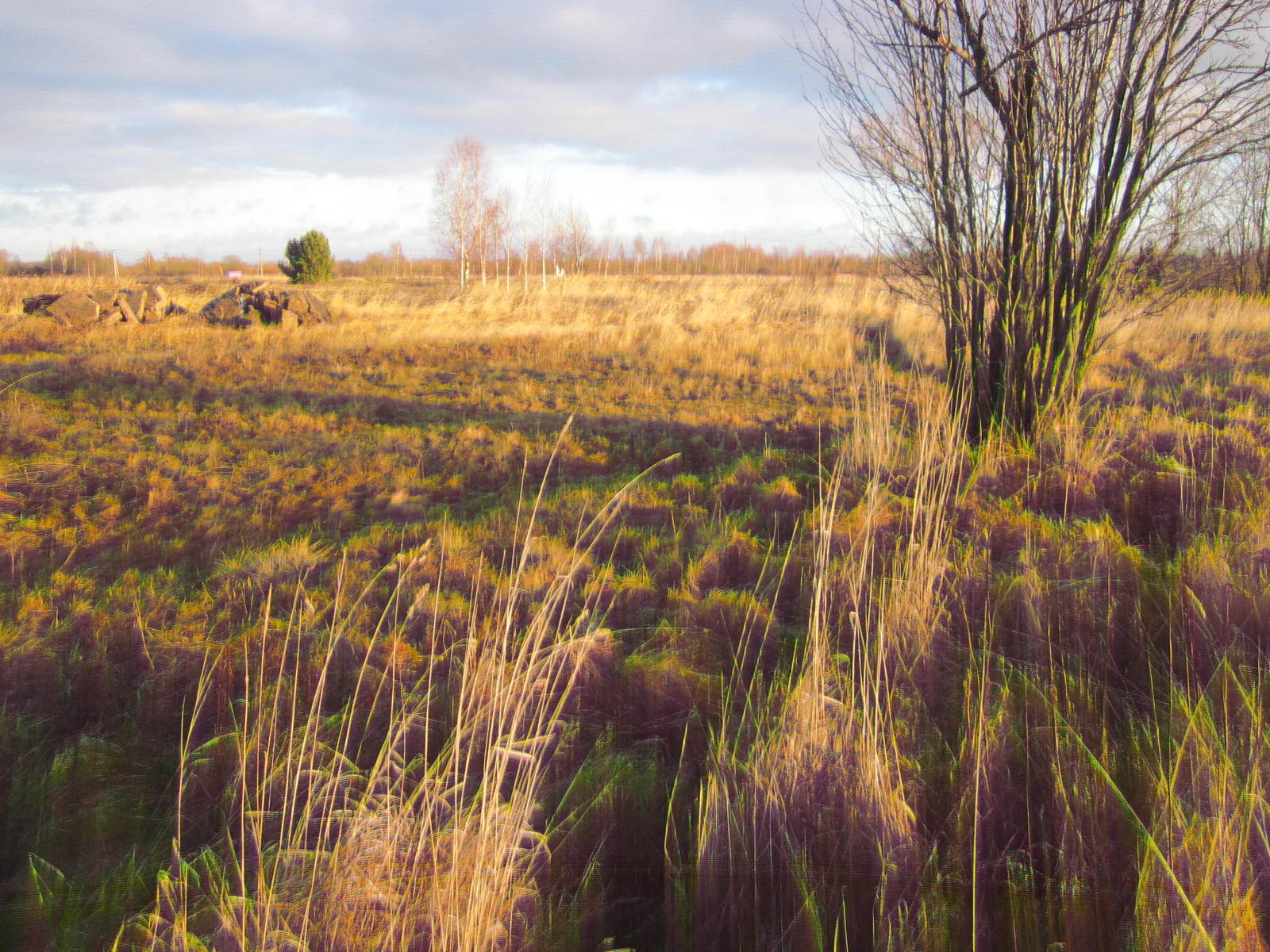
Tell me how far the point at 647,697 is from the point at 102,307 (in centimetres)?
1406

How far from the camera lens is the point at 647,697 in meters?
2.45

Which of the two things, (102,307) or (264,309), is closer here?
(102,307)

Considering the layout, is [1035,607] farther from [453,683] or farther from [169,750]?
[169,750]

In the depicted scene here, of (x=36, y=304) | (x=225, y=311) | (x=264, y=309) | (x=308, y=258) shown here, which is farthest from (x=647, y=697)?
(x=308, y=258)

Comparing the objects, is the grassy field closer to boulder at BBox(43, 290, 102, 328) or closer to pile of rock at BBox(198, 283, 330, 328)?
pile of rock at BBox(198, 283, 330, 328)

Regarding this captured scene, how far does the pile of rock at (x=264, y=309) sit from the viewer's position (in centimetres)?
1279

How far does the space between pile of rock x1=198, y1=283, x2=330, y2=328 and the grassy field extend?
809 cm

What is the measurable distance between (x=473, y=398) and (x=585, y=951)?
21.3 ft

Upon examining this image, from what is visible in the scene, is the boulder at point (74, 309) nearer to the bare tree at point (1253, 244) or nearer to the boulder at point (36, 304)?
the boulder at point (36, 304)

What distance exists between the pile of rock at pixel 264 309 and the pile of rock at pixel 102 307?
2.46 ft

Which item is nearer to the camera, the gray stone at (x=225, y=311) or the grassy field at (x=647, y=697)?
the grassy field at (x=647, y=697)

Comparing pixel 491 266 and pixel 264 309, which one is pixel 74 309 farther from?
pixel 491 266

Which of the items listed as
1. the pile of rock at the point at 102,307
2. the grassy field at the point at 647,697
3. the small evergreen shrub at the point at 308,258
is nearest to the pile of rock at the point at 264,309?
the pile of rock at the point at 102,307

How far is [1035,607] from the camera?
103 inches
